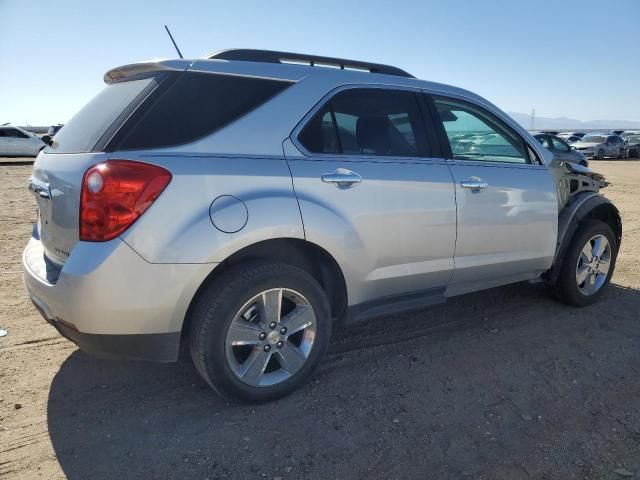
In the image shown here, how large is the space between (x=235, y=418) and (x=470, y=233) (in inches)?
77.0

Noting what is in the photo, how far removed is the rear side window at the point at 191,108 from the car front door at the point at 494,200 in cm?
143

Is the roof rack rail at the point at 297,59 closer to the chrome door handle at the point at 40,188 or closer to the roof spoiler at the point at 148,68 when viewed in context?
the roof spoiler at the point at 148,68

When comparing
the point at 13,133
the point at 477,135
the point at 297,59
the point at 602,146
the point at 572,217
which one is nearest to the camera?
the point at 297,59

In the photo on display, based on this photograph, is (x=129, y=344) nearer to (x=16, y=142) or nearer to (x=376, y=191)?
(x=376, y=191)

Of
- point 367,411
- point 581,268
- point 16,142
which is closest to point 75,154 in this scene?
point 367,411

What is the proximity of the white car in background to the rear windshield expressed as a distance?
905 inches

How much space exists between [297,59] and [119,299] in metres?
1.83

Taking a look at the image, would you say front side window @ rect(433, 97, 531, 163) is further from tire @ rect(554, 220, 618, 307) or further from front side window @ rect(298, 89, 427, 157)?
tire @ rect(554, 220, 618, 307)

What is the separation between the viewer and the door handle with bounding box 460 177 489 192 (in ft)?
11.5

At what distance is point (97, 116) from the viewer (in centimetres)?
283

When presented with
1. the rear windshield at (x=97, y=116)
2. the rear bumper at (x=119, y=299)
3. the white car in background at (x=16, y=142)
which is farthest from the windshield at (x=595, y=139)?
the rear bumper at (x=119, y=299)

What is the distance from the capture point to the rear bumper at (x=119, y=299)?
93.9 inches

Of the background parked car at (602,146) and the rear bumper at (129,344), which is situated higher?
the rear bumper at (129,344)

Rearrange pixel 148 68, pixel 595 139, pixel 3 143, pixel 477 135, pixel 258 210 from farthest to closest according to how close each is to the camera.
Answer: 1. pixel 595 139
2. pixel 3 143
3. pixel 477 135
4. pixel 148 68
5. pixel 258 210
